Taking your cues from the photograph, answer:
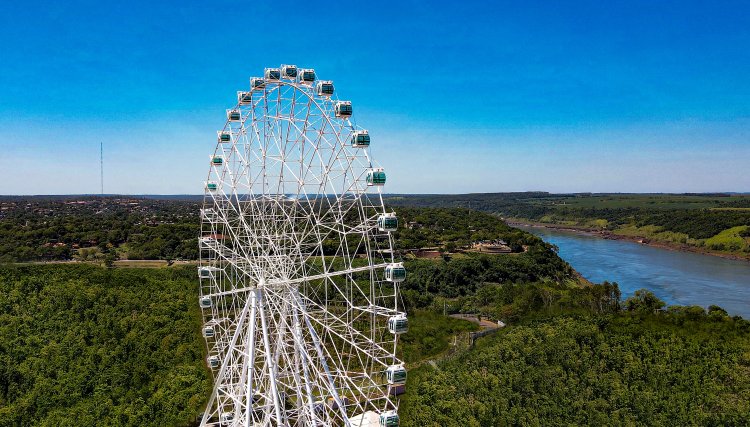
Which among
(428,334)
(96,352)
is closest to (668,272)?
(428,334)

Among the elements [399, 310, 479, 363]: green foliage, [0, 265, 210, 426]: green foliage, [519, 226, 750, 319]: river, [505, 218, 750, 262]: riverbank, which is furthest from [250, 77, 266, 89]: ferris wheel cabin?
[505, 218, 750, 262]: riverbank

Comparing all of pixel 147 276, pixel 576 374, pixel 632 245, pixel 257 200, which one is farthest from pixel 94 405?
pixel 632 245

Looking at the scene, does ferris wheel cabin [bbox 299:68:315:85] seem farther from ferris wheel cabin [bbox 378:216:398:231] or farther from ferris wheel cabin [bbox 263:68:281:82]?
ferris wheel cabin [bbox 378:216:398:231]

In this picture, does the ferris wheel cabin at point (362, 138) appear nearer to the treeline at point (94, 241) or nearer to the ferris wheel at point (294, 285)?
the ferris wheel at point (294, 285)

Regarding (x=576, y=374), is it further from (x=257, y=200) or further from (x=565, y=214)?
(x=565, y=214)

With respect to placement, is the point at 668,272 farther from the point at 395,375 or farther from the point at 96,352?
the point at 96,352

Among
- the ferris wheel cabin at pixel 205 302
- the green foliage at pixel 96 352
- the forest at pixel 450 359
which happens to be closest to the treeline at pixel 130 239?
the forest at pixel 450 359
